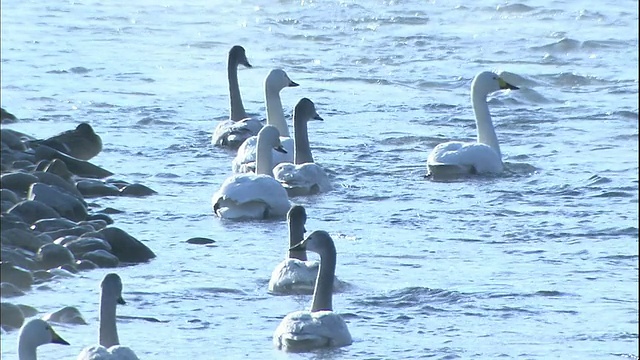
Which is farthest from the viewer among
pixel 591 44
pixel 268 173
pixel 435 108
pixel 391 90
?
pixel 591 44

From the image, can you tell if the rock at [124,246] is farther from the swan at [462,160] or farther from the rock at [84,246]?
the swan at [462,160]

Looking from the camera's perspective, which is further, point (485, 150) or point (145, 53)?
point (145, 53)

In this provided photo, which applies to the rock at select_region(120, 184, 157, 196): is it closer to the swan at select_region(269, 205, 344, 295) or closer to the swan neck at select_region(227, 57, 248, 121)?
the swan at select_region(269, 205, 344, 295)

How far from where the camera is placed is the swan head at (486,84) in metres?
17.1

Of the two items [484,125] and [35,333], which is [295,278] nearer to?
[35,333]

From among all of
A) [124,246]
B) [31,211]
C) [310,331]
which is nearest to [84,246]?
[124,246]

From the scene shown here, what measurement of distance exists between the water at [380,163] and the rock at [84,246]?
28cm

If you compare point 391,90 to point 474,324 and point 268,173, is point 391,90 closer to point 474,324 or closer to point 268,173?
point 268,173

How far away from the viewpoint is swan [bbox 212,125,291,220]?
13656 millimetres

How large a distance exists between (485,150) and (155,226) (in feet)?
12.0

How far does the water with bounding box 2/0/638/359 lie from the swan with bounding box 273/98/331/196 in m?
0.19

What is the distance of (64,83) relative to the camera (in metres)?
21.6

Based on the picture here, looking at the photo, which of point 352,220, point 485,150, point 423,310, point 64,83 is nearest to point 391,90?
point 64,83

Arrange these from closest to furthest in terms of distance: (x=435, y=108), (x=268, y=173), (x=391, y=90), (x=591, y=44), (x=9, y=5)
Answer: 1. (x=268, y=173)
2. (x=435, y=108)
3. (x=391, y=90)
4. (x=591, y=44)
5. (x=9, y=5)
